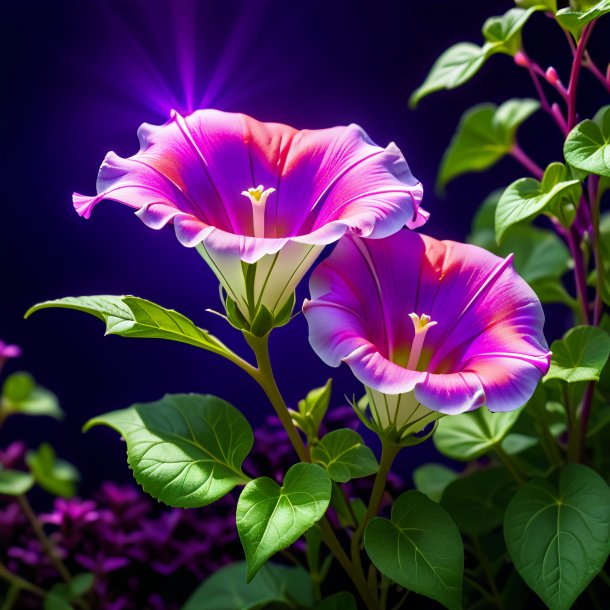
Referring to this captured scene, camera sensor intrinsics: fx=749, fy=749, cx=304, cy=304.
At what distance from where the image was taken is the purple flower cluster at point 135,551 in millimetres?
887

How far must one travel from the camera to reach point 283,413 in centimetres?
61

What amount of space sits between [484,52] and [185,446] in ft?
1.51

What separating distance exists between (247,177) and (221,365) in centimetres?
72

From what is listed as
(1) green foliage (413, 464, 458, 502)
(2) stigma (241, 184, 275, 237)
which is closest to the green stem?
(1) green foliage (413, 464, 458, 502)

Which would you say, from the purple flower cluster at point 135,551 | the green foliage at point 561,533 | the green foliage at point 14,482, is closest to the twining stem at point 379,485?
the green foliage at point 561,533

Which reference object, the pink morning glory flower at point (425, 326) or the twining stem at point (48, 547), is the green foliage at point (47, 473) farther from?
the pink morning glory flower at point (425, 326)

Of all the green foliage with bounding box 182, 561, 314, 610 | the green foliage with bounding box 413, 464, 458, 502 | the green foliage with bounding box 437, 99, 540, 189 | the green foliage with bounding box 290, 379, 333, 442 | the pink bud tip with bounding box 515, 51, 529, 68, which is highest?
the pink bud tip with bounding box 515, 51, 529, 68

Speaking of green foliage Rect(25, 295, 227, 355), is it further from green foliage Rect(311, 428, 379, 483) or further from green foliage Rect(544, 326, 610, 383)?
green foliage Rect(544, 326, 610, 383)

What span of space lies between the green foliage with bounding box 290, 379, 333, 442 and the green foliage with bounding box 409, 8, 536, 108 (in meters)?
0.32

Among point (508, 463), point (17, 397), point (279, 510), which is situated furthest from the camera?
point (17, 397)

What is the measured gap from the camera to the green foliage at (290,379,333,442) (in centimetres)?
67

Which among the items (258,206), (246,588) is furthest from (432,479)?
(258,206)

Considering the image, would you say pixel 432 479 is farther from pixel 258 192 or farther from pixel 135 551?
pixel 258 192

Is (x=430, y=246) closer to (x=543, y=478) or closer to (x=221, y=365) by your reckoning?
(x=543, y=478)
